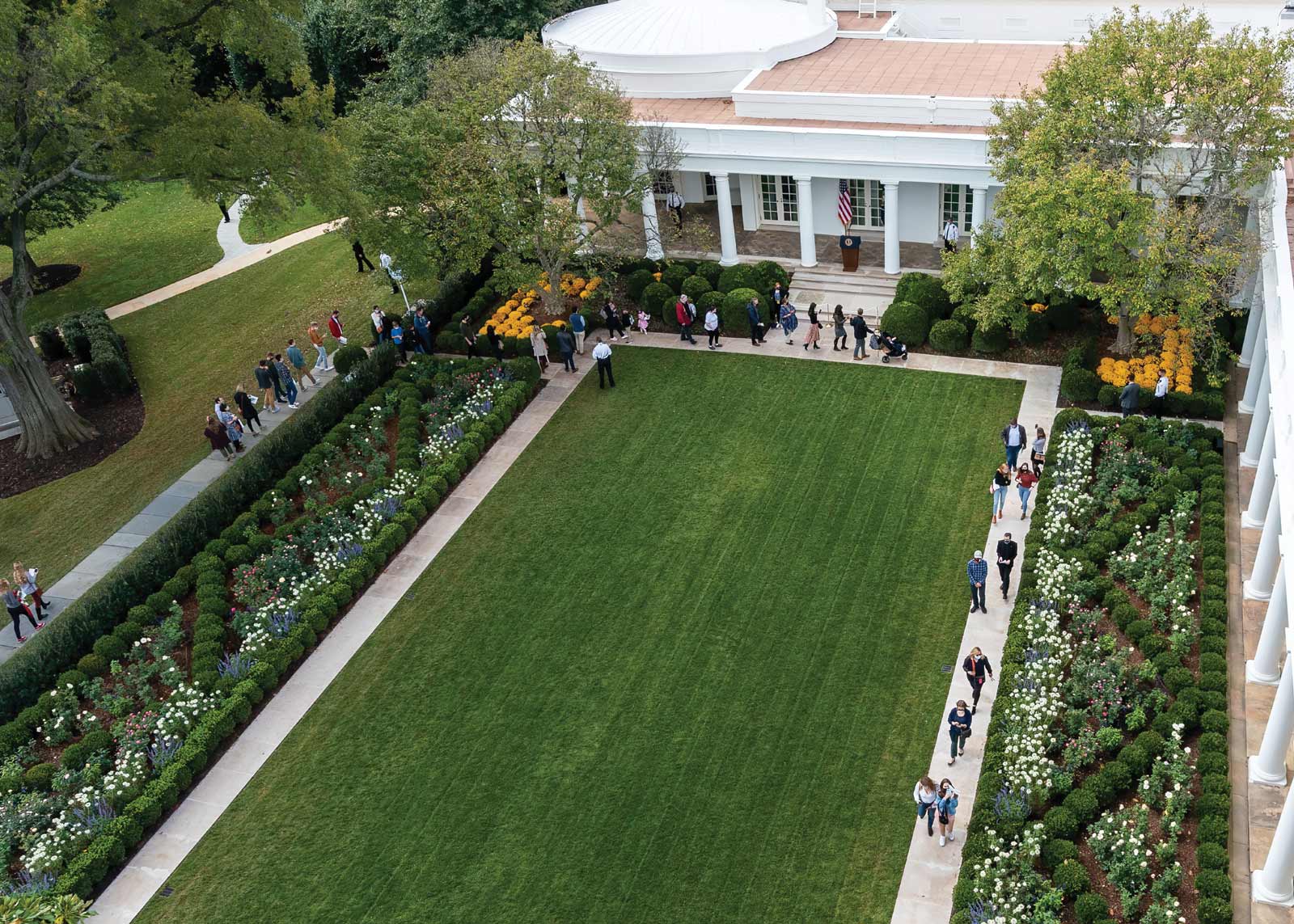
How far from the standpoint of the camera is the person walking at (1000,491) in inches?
1067

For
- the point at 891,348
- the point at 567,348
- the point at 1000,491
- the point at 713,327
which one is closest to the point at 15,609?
the point at 567,348

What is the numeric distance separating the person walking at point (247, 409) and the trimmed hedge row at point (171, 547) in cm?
63

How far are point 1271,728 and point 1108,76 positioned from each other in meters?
16.0

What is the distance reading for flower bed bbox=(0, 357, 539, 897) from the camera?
74.7ft

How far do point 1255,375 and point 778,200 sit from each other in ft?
59.1

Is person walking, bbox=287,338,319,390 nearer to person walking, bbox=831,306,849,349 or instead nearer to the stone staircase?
the stone staircase

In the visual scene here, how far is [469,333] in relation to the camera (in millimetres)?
38031

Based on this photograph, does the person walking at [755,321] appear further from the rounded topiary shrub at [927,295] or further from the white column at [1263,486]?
the white column at [1263,486]

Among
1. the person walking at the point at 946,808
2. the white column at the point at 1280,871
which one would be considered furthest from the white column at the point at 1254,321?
the person walking at the point at 946,808

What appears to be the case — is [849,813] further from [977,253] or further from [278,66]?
[278,66]

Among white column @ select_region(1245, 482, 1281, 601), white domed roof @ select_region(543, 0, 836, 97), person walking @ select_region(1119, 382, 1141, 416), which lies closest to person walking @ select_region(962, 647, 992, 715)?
white column @ select_region(1245, 482, 1281, 601)

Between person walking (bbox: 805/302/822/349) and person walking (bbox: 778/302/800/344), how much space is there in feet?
1.53

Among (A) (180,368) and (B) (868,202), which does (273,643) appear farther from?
(B) (868,202)

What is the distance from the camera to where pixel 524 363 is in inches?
1372
